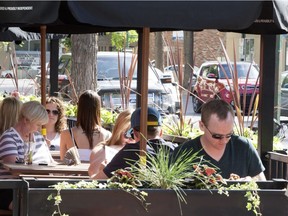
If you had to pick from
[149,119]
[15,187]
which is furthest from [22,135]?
[15,187]

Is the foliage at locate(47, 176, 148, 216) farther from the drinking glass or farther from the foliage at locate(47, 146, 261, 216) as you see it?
the drinking glass

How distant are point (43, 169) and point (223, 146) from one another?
5.67 feet

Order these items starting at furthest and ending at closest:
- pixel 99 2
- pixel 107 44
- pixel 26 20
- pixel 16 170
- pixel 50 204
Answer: pixel 107 44 → pixel 16 170 → pixel 26 20 → pixel 99 2 → pixel 50 204

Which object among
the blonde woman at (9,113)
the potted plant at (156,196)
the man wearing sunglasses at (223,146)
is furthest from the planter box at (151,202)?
the blonde woman at (9,113)

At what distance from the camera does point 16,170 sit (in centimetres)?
622

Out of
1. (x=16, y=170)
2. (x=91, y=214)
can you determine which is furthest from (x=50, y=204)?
(x=16, y=170)

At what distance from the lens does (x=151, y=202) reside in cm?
429

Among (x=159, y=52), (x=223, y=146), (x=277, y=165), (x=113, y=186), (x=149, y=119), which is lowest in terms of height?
(x=277, y=165)

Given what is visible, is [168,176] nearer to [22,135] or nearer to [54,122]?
[22,135]

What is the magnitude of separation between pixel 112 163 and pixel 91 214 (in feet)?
4.18

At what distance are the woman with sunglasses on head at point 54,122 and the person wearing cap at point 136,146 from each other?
9.18 ft

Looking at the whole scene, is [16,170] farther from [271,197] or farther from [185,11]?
[271,197]

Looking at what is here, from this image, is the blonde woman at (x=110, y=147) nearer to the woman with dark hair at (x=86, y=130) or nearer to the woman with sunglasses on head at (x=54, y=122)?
the woman with dark hair at (x=86, y=130)

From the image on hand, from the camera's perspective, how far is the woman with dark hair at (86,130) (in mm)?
7445
